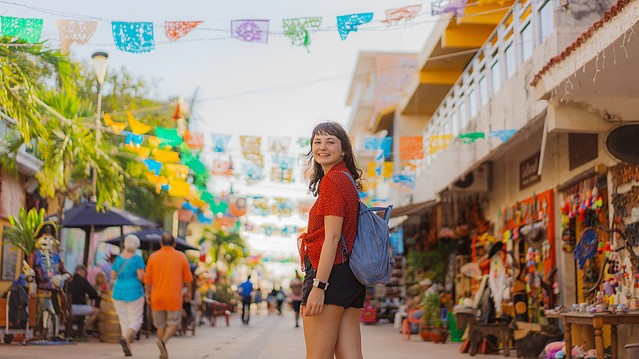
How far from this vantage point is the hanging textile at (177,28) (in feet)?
38.7

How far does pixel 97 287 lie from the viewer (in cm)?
1678

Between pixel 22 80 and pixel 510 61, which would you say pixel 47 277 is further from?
pixel 510 61

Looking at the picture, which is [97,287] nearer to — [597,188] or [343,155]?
[597,188]

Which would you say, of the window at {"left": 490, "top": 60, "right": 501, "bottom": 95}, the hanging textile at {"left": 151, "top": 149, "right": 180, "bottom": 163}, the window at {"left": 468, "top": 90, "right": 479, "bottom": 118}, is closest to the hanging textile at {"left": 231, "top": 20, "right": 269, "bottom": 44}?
the window at {"left": 490, "top": 60, "right": 501, "bottom": 95}

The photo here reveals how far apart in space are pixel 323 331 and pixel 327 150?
0.94 metres

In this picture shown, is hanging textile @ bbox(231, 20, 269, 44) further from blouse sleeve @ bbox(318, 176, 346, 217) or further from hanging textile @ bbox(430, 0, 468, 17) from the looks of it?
blouse sleeve @ bbox(318, 176, 346, 217)

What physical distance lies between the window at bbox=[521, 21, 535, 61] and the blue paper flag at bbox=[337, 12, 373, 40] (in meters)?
2.83

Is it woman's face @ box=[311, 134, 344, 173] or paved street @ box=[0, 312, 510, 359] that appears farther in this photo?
paved street @ box=[0, 312, 510, 359]

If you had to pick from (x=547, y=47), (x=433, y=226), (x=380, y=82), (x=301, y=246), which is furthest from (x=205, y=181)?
(x=301, y=246)

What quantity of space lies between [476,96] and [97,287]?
8.72 m

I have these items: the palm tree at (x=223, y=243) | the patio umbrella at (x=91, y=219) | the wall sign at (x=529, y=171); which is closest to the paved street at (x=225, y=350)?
A: the patio umbrella at (x=91, y=219)

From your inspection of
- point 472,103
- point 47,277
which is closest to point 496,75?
point 472,103

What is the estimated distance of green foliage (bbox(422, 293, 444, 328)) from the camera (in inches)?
640

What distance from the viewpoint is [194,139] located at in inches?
791
